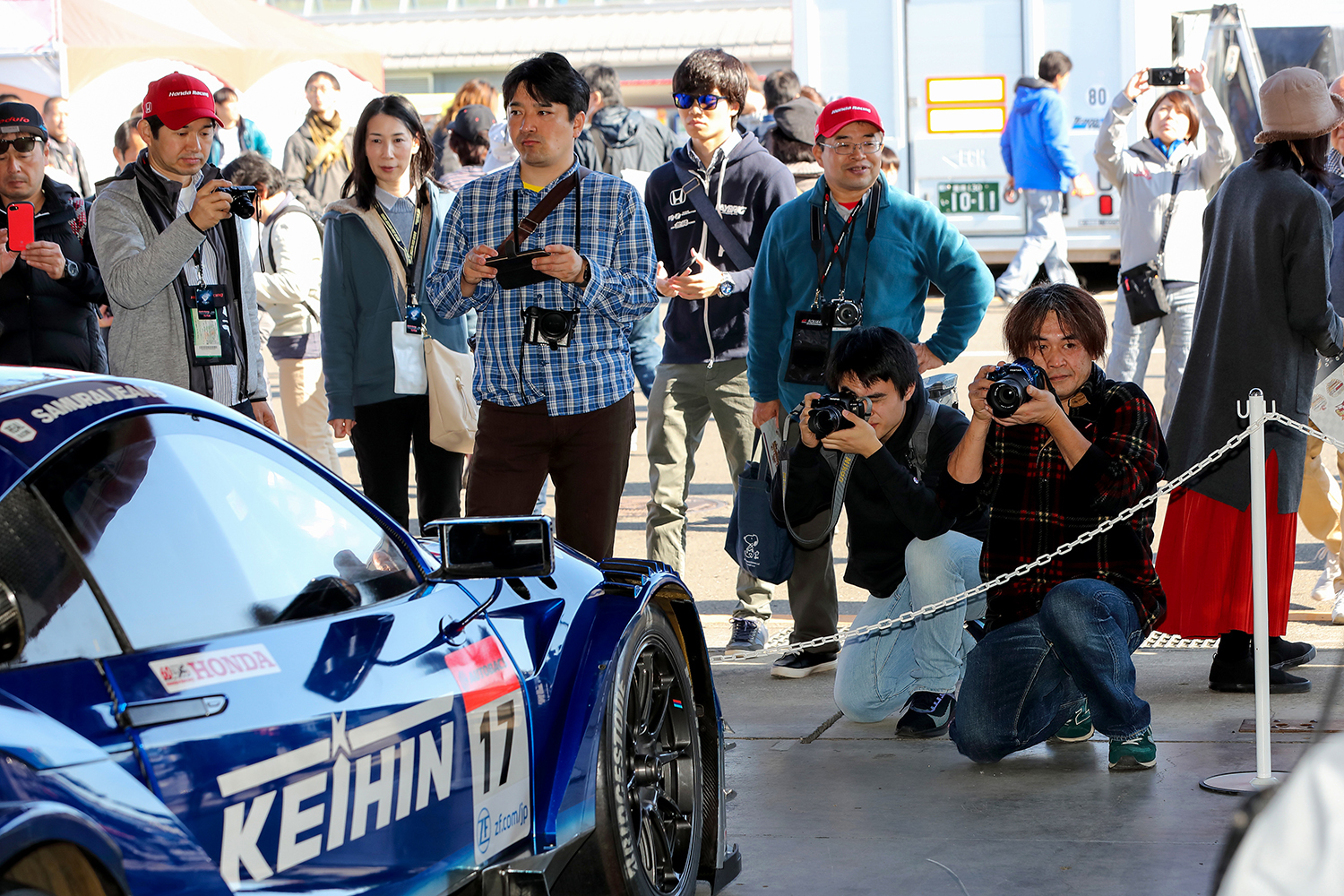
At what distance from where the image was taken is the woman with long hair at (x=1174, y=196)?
8656 mm

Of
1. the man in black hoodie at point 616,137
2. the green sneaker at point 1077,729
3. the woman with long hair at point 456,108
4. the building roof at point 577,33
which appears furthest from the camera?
the building roof at point 577,33

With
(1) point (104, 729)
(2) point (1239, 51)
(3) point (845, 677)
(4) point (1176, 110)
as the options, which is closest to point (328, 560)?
(1) point (104, 729)

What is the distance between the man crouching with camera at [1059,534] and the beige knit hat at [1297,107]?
1.01 metres

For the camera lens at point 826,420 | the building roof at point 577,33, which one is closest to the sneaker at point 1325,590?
the camera lens at point 826,420

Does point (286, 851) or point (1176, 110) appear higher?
point (1176, 110)

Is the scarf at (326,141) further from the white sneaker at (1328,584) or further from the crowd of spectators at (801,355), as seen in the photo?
the white sneaker at (1328,584)

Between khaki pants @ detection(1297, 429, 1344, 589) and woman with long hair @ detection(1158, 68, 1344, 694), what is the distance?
46.7 inches

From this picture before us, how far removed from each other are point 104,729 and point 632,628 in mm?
1575

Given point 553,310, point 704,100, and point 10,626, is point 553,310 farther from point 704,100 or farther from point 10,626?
point 10,626

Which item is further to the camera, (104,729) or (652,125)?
(652,125)

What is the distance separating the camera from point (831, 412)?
5078mm

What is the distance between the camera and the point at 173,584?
2502mm

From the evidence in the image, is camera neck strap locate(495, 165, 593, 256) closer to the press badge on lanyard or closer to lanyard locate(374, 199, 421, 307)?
lanyard locate(374, 199, 421, 307)

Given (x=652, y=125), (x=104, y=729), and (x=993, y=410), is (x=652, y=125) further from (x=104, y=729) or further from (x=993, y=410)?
(x=104, y=729)
